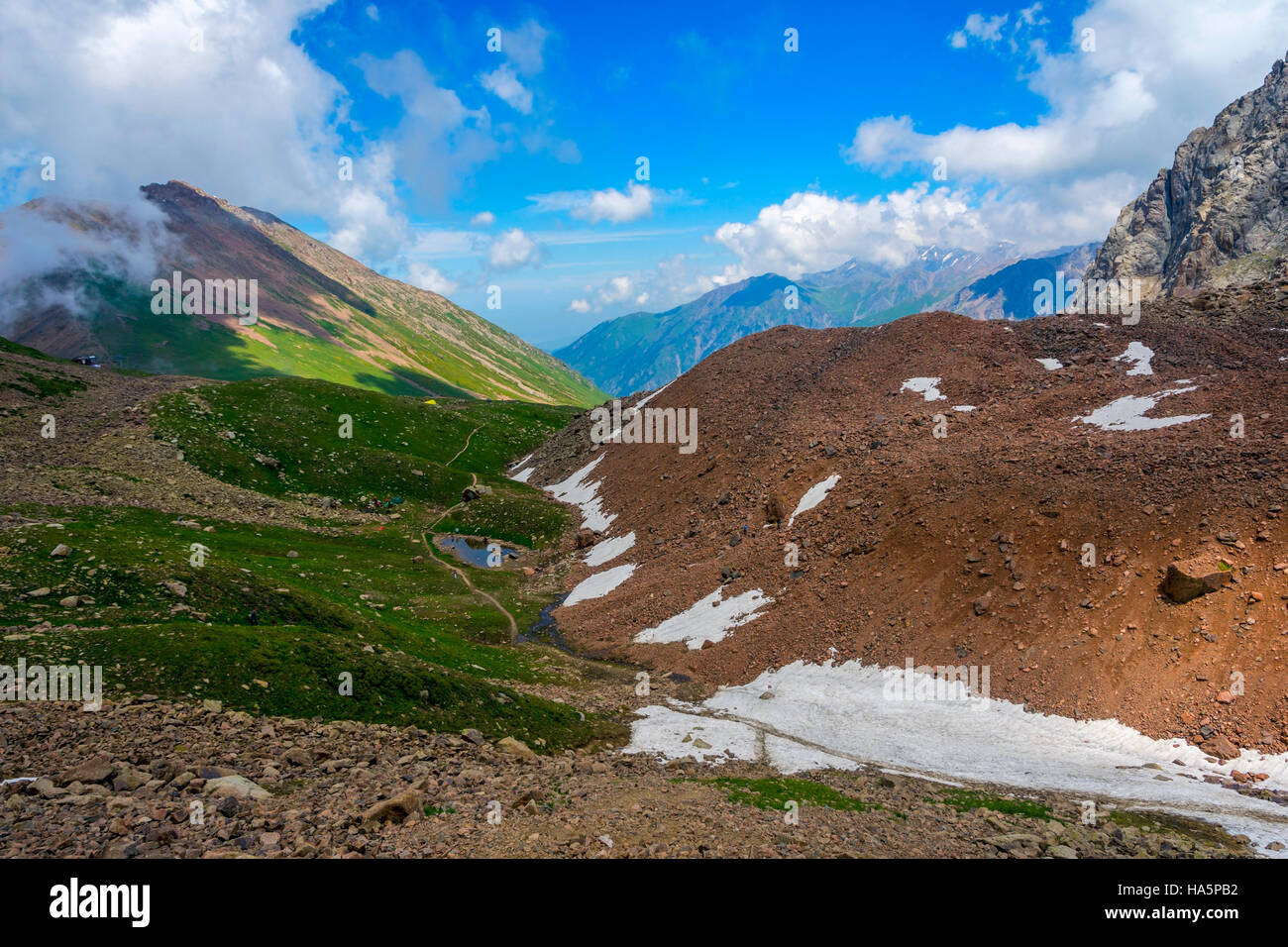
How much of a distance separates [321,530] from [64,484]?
1966cm

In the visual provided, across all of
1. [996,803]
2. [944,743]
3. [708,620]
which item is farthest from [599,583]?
[996,803]

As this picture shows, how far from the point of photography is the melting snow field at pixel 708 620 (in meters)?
38.7

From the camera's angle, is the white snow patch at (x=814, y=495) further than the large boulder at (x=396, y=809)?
Yes

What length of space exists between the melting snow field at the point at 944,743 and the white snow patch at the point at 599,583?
17.8m

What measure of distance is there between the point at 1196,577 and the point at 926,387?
1215 inches

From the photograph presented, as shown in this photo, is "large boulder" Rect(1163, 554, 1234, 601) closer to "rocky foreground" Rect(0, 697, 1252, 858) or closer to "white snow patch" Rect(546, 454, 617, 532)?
"rocky foreground" Rect(0, 697, 1252, 858)

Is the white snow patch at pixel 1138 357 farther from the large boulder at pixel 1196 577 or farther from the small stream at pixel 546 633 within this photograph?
the small stream at pixel 546 633

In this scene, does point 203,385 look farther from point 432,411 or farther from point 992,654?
point 992,654

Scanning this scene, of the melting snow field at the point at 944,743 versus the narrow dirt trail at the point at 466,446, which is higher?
the narrow dirt trail at the point at 466,446

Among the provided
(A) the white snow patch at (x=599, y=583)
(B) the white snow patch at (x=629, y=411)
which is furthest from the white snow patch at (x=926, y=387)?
(B) the white snow patch at (x=629, y=411)

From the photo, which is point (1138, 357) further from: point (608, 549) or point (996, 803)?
point (608, 549)

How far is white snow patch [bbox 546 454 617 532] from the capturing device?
64.8 metres

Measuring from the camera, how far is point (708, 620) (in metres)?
40.0

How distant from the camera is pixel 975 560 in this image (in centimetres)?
3278
